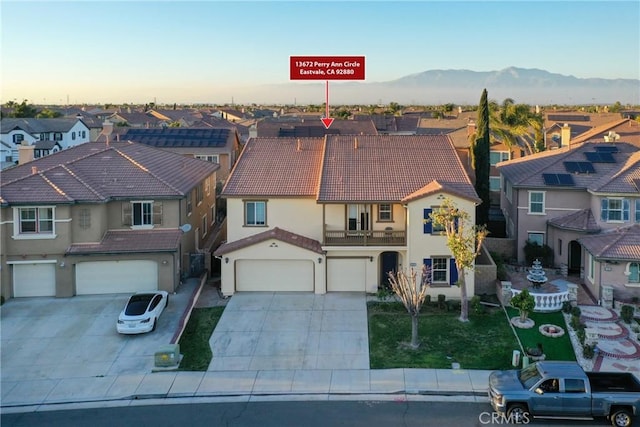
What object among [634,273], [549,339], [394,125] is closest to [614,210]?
[634,273]

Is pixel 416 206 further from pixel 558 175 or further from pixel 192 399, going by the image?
pixel 192 399

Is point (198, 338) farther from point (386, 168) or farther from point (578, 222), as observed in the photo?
point (578, 222)

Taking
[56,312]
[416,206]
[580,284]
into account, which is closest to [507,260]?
[580,284]

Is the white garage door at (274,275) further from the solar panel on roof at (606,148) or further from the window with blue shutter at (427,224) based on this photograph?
the solar panel on roof at (606,148)

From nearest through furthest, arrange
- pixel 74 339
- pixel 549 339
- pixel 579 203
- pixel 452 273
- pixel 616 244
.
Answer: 1. pixel 549 339
2. pixel 74 339
3. pixel 616 244
4. pixel 452 273
5. pixel 579 203

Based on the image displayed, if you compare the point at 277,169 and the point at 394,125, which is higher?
the point at 394,125

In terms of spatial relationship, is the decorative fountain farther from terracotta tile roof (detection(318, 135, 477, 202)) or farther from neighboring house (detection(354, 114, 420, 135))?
neighboring house (detection(354, 114, 420, 135))

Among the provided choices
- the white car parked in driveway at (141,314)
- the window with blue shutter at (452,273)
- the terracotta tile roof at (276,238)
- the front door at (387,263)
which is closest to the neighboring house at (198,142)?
the terracotta tile roof at (276,238)
